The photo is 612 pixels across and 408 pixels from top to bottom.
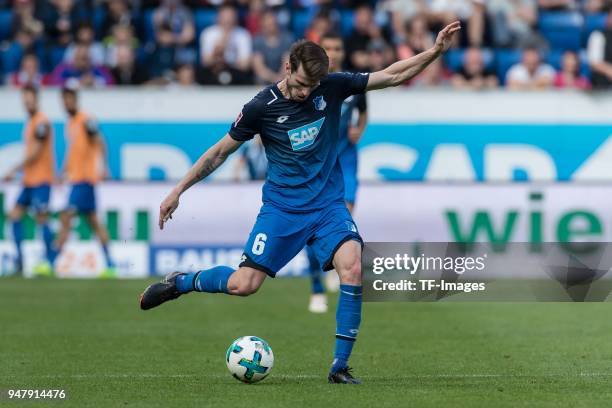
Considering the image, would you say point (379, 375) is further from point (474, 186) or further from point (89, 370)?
point (474, 186)

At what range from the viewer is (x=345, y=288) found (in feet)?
29.7

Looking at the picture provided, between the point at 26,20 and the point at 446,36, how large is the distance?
1475 centimetres

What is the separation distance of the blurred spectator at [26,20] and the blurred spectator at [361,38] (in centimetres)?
514

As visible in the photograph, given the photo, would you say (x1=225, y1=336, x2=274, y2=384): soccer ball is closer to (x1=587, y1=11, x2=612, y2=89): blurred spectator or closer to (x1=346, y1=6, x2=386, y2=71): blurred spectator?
(x1=346, y1=6, x2=386, y2=71): blurred spectator

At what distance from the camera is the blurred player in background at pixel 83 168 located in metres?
19.5

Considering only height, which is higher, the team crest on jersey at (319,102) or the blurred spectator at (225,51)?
the team crest on jersey at (319,102)

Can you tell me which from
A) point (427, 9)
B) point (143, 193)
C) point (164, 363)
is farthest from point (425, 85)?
point (164, 363)

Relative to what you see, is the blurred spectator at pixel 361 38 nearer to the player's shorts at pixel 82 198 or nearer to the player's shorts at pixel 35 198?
the player's shorts at pixel 82 198

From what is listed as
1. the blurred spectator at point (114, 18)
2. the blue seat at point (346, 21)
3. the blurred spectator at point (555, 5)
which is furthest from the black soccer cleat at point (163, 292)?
the blurred spectator at point (555, 5)

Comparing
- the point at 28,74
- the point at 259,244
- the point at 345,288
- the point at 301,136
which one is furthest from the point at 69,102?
the point at 345,288

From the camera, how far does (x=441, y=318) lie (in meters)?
14.1

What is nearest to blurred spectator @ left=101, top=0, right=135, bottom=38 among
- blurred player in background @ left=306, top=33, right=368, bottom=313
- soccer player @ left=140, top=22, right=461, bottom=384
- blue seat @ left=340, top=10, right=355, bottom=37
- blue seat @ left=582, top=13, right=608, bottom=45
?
blue seat @ left=340, top=10, right=355, bottom=37

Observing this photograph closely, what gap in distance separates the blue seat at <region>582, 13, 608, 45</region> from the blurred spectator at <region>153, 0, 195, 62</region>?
677cm

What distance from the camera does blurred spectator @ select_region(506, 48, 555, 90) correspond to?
2155cm
